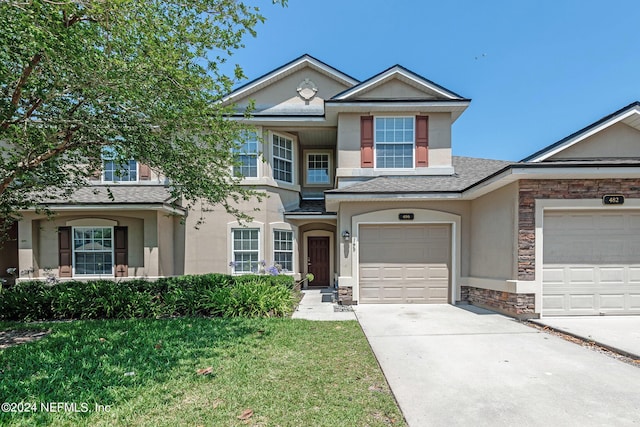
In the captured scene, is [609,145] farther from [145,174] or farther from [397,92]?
[145,174]

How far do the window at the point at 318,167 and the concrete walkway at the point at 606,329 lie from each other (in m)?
9.48

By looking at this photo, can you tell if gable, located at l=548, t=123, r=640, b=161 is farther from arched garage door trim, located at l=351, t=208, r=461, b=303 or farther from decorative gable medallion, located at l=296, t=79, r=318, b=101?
decorative gable medallion, located at l=296, t=79, r=318, b=101

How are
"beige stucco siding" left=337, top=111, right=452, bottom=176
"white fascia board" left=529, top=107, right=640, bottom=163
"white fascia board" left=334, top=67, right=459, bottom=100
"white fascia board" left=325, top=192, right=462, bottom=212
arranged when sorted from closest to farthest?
1. "white fascia board" left=529, top=107, right=640, bottom=163
2. "white fascia board" left=325, top=192, right=462, bottom=212
3. "white fascia board" left=334, top=67, right=459, bottom=100
4. "beige stucco siding" left=337, top=111, right=452, bottom=176

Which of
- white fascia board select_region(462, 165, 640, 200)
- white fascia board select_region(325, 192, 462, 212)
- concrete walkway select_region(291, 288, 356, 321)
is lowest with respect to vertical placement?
concrete walkway select_region(291, 288, 356, 321)

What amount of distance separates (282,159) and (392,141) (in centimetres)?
438

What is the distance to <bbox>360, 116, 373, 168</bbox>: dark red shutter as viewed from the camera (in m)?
10.7

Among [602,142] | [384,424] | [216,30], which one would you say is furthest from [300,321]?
[602,142]

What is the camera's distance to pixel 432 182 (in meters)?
9.74

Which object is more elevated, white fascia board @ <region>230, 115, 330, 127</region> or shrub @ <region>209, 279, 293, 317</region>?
white fascia board @ <region>230, 115, 330, 127</region>

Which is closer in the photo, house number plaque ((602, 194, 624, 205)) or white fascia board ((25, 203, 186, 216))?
house number plaque ((602, 194, 624, 205))

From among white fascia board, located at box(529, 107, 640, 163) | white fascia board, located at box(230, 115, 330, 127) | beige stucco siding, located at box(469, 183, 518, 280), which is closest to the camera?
beige stucco siding, located at box(469, 183, 518, 280)

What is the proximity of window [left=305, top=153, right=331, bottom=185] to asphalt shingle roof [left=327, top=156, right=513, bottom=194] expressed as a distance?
3746 millimetres

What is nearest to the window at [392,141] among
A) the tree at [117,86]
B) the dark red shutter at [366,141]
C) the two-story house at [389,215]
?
the two-story house at [389,215]

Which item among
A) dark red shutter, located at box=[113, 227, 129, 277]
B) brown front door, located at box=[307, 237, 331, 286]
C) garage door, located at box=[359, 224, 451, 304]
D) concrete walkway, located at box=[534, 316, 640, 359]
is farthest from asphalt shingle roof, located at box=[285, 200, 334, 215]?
concrete walkway, located at box=[534, 316, 640, 359]
